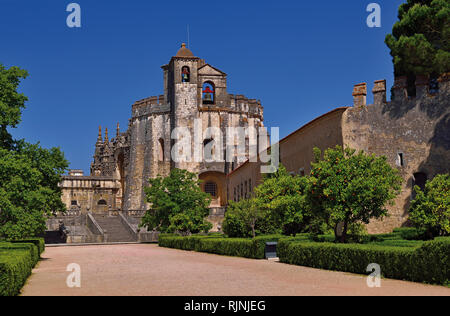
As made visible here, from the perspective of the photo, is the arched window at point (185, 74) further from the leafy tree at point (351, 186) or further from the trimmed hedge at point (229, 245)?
the leafy tree at point (351, 186)

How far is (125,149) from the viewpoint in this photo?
2785 inches

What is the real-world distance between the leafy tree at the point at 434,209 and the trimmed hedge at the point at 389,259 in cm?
601

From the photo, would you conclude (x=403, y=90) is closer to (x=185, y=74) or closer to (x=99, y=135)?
(x=185, y=74)

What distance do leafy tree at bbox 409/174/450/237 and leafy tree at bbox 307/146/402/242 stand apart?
2742 millimetres

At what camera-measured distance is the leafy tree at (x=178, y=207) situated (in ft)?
125

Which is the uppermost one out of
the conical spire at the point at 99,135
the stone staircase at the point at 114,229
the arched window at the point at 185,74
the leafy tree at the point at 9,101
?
the arched window at the point at 185,74

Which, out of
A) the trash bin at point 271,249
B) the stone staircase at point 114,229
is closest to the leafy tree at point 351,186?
the trash bin at point 271,249

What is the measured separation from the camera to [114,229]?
49188 mm

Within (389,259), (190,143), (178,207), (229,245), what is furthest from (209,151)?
(389,259)

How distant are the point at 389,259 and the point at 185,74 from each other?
52660 mm

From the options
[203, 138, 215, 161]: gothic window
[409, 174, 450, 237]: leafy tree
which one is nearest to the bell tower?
[203, 138, 215, 161]: gothic window
